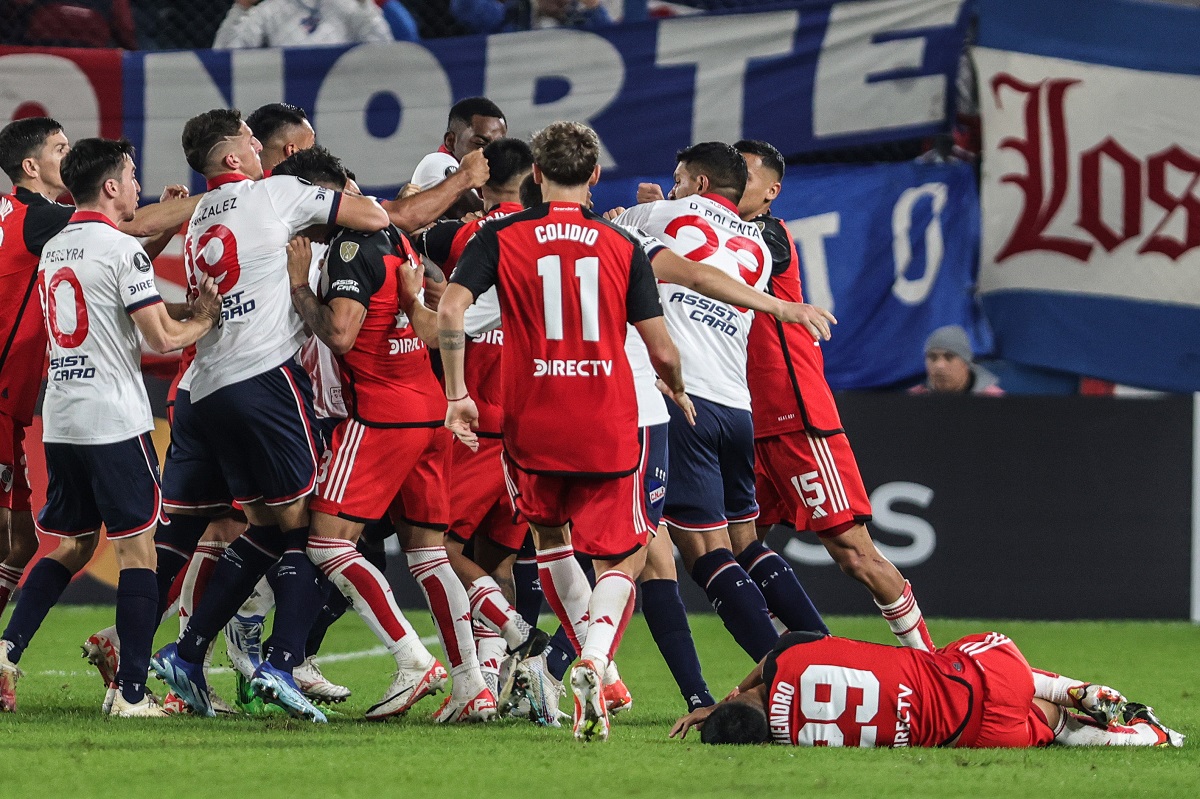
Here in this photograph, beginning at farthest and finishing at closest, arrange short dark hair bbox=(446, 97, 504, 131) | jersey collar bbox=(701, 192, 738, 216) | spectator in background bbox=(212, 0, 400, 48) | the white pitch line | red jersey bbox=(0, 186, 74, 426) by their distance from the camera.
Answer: spectator in background bbox=(212, 0, 400, 48) → short dark hair bbox=(446, 97, 504, 131) → the white pitch line → red jersey bbox=(0, 186, 74, 426) → jersey collar bbox=(701, 192, 738, 216)

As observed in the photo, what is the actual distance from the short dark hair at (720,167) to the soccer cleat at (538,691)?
1915mm

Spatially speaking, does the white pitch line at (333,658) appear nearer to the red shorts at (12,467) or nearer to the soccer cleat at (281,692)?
the red shorts at (12,467)

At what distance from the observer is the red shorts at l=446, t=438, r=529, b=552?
665 cm

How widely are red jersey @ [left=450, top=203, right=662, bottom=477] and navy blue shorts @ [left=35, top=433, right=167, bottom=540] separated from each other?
1380 millimetres

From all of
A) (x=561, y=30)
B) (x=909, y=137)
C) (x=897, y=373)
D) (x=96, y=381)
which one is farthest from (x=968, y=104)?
(x=96, y=381)

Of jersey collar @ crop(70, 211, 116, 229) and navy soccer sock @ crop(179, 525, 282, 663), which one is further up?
jersey collar @ crop(70, 211, 116, 229)

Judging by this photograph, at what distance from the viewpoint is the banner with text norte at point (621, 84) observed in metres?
10.8

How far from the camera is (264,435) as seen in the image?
19.5 ft

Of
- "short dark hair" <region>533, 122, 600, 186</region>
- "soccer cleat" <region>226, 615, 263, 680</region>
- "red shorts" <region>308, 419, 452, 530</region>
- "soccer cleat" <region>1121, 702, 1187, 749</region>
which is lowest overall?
"soccer cleat" <region>226, 615, 263, 680</region>

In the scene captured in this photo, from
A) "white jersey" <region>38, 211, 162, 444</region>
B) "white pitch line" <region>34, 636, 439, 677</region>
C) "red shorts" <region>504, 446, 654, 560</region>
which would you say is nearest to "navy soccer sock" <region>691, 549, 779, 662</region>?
"red shorts" <region>504, 446, 654, 560</region>

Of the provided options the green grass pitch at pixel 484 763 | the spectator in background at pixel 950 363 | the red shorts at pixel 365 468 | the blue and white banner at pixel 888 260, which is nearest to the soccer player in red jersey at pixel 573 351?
the green grass pitch at pixel 484 763

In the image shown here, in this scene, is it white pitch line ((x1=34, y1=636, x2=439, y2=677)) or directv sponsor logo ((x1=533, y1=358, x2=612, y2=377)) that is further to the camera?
white pitch line ((x1=34, y1=636, x2=439, y2=677))

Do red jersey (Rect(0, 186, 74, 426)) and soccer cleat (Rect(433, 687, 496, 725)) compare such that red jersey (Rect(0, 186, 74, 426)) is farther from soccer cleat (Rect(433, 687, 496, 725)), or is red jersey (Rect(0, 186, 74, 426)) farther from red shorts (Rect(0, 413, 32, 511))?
soccer cleat (Rect(433, 687, 496, 725))

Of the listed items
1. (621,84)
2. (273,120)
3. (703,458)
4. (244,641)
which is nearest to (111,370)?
(244,641)
